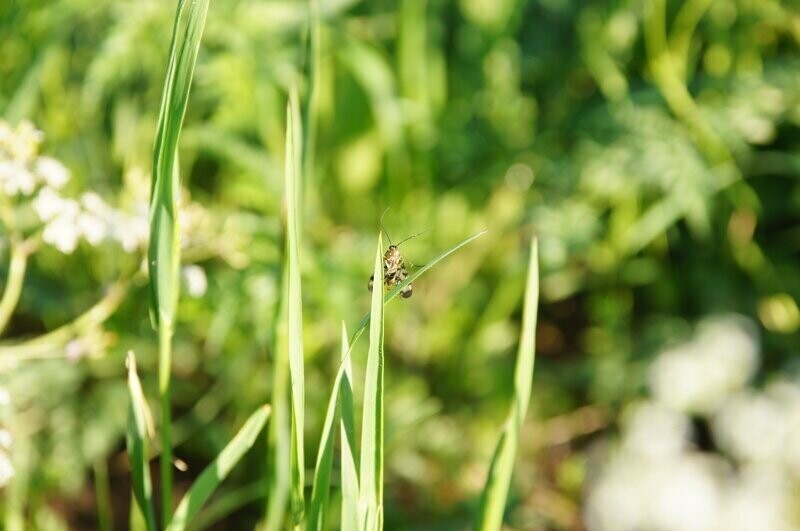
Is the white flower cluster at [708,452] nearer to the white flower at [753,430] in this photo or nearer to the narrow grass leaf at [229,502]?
the white flower at [753,430]

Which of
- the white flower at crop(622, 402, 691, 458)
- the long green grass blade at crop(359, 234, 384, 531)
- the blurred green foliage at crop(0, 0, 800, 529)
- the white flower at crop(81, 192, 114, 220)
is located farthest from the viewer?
the white flower at crop(622, 402, 691, 458)

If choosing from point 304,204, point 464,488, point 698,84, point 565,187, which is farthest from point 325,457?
point 698,84

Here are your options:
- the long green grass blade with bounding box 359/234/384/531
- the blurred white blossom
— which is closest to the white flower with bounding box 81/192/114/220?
the long green grass blade with bounding box 359/234/384/531

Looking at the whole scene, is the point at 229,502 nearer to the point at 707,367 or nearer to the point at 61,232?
the point at 61,232

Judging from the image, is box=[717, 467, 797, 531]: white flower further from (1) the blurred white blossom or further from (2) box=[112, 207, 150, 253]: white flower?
(2) box=[112, 207, 150, 253]: white flower

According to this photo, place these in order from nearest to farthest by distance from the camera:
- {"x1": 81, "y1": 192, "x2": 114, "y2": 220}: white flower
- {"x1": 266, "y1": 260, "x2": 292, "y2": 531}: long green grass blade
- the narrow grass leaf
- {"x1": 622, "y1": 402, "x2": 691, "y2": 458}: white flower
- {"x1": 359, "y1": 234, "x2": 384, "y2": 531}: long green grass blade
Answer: {"x1": 359, "y1": 234, "x2": 384, "y2": 531}: long green grass blade
{"x1": 266, "y1": 260, "x2": 292, "y2": 531}: long green grass blade
{"x1": 81, "y1": 192, "x2": 114, "y2": 220}: white flower
the narrow grass leaf
{"x1": 622, "y1": 402, "x2": 691, "y2": 458}: white flower

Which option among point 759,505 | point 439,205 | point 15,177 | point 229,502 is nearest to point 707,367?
point 759,505

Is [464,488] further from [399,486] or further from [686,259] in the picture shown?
[686,259]
